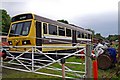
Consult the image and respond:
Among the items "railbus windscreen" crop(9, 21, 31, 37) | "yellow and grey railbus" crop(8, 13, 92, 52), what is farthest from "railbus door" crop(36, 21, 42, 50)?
"railbus windscreen" crop(9, 21, 31, 37)

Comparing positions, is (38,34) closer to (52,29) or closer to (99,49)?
(52,29)

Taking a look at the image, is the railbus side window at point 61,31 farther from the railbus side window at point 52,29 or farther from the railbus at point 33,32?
the railbus side window at point 52,29

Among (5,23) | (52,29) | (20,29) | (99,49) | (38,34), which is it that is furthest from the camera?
(5,23)

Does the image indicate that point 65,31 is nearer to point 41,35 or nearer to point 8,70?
point 41,35

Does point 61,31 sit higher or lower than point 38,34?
higher

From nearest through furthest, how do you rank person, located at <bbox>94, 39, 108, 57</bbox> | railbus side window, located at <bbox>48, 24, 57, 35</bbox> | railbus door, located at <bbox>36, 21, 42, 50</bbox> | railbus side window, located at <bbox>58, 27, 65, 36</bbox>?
person, located at <bbox>94, 39, 108, 57</bbox> < railbus door, located at <bbox>36, 21, 42, 50</bbox> < railbus side window, located at <bbox>48, 24, 57, 35</bbox> < railbus side window, located at <bbox>58, 27, 65, 36</bbox>

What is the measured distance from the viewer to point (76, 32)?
1811 centimetres

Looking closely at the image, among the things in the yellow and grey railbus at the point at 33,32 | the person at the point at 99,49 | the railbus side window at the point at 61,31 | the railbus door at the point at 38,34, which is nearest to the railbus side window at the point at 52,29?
the yellow and grey railbus at the point at 33,32

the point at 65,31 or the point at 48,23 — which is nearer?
the point at 48,23

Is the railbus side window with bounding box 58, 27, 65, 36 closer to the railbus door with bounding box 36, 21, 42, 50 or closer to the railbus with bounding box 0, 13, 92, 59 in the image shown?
the railbus with bounding box 0, 13, 92, 59

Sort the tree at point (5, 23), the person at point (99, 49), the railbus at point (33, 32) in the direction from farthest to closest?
the tree at point (5, 23) → the railbus at point (33, 32) → the person at point (99, 49)

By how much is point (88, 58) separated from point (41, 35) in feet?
22.8

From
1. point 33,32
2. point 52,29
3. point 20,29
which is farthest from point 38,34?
point 52,29

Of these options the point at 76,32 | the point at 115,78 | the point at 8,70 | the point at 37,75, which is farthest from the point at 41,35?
the point at 76,32
